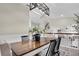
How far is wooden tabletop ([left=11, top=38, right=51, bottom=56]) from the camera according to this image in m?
1.66

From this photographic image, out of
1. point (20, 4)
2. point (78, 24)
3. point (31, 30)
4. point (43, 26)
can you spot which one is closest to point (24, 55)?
point (31, 30)

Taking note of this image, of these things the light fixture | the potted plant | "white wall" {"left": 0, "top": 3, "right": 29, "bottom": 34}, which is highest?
the light fixture

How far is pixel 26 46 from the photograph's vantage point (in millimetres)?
1689

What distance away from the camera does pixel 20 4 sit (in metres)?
1.72

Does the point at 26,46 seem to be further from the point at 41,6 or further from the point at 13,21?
the point at 41,6

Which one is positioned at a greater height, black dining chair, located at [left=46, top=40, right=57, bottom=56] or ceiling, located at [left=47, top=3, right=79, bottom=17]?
ceiling, located at [left=47, top=3, right=79, bottom=17]

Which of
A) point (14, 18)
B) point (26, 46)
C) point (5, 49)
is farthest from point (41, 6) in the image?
point (5, 49)

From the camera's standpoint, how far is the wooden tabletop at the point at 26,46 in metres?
1.66

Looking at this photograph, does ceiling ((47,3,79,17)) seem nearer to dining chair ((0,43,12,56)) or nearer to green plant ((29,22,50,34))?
green plant ((29,22,50,34))

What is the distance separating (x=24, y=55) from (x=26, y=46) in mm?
134

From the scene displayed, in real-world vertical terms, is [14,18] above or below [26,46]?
above

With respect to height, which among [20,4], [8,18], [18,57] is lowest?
[18,57]

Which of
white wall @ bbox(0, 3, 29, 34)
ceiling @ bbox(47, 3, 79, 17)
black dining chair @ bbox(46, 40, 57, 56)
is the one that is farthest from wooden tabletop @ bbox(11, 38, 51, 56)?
ceiling @ bbox(47, 3, 79, 17)

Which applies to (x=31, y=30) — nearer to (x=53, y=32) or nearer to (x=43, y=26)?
(x=43, y=26)
